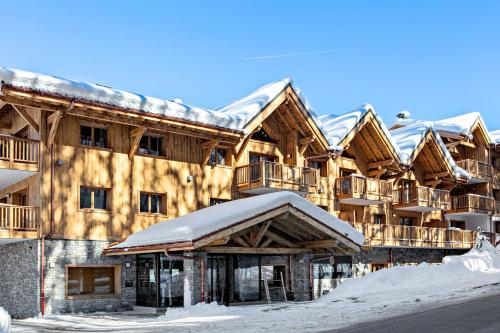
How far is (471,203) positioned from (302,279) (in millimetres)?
19281

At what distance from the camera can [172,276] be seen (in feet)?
70.0

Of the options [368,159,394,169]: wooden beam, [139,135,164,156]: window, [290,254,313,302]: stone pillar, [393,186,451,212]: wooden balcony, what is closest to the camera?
[290,254,313,302]: stone pillar

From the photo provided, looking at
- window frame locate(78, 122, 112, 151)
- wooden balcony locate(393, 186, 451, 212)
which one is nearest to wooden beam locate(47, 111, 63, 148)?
window frame locate(78, 122, 112, 151)

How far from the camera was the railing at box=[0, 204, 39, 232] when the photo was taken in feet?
68.0

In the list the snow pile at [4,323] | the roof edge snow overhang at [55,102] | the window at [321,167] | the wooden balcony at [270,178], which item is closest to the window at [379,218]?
the window at [321,167]

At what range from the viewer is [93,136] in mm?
22922

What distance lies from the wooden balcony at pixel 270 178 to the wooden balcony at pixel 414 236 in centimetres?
400

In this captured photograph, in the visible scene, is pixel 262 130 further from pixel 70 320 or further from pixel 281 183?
pixel 70 320

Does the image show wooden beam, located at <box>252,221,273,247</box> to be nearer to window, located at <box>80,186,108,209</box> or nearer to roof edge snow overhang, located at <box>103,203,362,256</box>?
roof edge snow overhang, located at <box>103,203,362,256</box>

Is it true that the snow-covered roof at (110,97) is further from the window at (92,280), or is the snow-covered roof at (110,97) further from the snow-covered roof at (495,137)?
the snow-covered roof at (495,137)

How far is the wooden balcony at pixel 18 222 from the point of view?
67.6 feet

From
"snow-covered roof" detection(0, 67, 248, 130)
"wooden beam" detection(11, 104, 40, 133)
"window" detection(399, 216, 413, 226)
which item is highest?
"snow-covered roof" detection(0, 67, 248, 130)

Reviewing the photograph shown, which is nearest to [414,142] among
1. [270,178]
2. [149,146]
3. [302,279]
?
[270,178]

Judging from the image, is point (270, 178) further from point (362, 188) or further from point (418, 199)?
point (418, 199)
